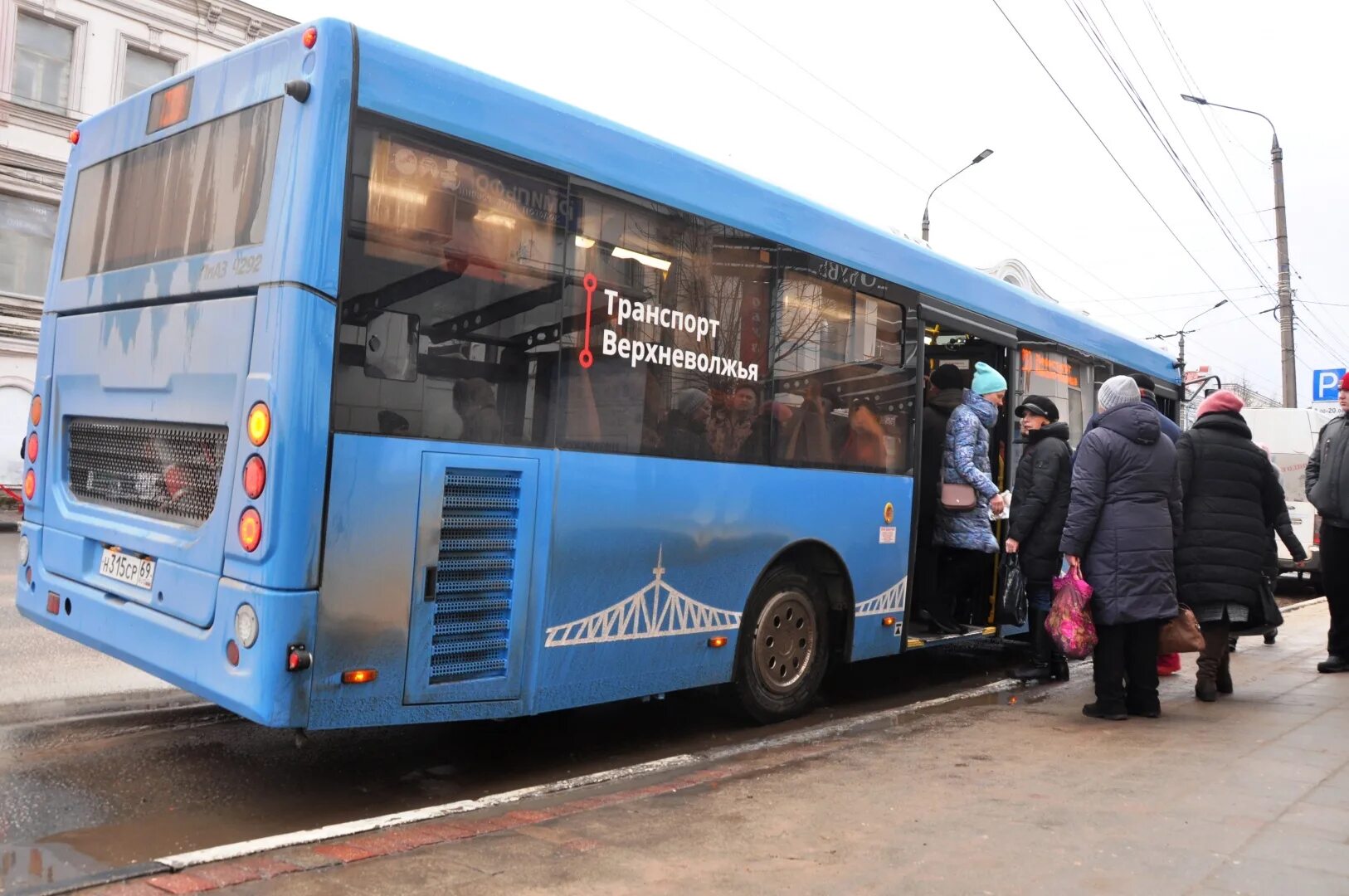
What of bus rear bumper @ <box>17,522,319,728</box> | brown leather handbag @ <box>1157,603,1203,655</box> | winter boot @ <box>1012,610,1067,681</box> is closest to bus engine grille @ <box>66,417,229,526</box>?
bus rear bumper @ <box>17,522,319,728</box>

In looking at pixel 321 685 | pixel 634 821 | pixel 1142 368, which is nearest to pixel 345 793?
pixel 321 685

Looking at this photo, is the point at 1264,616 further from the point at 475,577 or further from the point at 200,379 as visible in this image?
the point at 200,379

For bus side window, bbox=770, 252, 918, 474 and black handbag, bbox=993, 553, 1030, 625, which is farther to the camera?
black handbag, bbox=993, 553, 1030, 625

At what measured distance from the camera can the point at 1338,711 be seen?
6824mm

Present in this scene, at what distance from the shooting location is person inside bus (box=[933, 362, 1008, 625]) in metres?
8.05

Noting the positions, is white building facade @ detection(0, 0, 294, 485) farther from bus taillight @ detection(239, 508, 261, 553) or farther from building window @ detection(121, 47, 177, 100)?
bus taillight @ detection(239, 508, 261, 553)

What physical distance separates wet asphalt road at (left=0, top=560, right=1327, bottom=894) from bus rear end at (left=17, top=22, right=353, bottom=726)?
0.56 meters

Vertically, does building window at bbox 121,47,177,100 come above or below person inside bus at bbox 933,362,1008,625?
above

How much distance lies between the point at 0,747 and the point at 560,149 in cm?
387

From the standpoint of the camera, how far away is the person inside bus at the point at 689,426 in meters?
5.75

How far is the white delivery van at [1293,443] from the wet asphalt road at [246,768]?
13228 mm

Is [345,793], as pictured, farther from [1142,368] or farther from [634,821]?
[1142,368]

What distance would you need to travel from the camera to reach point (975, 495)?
804cm

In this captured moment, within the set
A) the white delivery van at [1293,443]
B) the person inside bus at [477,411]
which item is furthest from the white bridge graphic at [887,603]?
the white delivery van at [1293,443]
